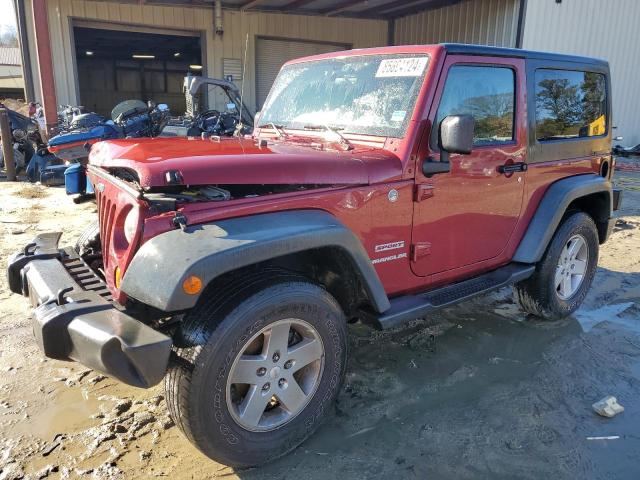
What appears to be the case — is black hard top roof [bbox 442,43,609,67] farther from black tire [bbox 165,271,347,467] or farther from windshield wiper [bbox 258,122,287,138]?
black tire [bbox 165,271,347,467]

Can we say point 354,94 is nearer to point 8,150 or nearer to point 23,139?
point 8,150

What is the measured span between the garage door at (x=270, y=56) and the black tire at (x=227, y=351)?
11901 mm

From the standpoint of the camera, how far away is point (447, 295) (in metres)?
3.26

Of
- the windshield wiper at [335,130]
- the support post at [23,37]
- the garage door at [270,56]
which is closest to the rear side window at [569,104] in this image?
the windshield wiper at [335,130]

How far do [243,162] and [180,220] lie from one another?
0.44m

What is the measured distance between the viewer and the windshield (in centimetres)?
301

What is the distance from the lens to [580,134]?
4074 millimetres

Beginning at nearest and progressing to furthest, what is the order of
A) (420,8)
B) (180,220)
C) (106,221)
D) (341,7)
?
(180,220), (106,221), (341,7), (420,8)

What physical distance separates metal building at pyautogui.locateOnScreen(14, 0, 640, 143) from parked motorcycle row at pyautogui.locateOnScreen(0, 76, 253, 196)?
1017 millimetres

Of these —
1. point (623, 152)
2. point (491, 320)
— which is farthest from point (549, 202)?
point (623, 152)

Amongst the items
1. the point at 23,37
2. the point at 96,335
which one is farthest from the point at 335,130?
the point at 23,37

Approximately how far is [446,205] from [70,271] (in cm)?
223

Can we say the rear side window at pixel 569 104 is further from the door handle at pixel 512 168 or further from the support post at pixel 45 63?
the support post at pixel 45 63

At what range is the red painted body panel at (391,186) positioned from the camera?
7.79ft
